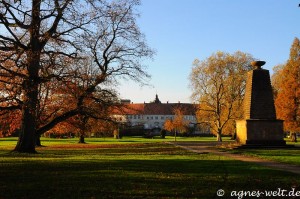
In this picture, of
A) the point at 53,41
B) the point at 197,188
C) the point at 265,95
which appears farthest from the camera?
the point at 265,95

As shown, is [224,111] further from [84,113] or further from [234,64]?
[84,113]

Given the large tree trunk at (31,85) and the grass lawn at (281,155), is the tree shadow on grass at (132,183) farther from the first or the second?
the large tree trunk at (31,85)

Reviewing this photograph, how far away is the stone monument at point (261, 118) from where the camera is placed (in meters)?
29.4

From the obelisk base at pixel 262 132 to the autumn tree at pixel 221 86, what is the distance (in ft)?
82.3

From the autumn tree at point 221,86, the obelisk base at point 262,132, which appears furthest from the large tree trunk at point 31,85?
the autumn tree at point 221,86

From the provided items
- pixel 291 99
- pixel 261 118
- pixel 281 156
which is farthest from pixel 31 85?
pixel 291 99

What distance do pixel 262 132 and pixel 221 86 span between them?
26714 mm

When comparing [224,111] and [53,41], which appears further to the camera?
[224,111]

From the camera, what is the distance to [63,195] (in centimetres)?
844

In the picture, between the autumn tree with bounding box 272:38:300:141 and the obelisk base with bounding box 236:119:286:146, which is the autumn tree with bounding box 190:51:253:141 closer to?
the autumn tree with bounding box 272:38:300:141

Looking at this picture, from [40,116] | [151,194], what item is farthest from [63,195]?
[40,116]

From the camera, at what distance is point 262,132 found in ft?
96.6

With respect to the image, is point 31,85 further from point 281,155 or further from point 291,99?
point 291,99

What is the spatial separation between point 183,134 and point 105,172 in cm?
7678
